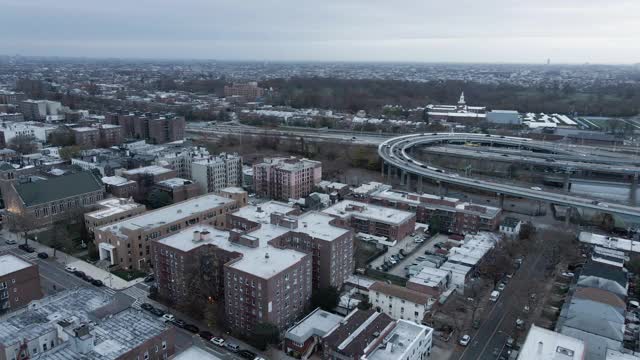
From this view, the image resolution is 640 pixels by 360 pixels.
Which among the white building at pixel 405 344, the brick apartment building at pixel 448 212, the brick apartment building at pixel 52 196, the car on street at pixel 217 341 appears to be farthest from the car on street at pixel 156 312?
the brick apartment building at pixel 448 212

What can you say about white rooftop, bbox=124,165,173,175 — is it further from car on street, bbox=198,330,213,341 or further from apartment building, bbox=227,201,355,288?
car on street, bbox=198,330,213,341

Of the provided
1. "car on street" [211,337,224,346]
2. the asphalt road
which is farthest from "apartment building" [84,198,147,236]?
the asphalt road

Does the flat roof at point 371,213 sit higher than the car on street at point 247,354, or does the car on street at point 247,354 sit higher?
the flat roof at point 371,213

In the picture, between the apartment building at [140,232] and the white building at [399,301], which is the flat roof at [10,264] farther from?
the white building at [399,301]

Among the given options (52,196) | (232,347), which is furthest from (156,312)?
(52,196)

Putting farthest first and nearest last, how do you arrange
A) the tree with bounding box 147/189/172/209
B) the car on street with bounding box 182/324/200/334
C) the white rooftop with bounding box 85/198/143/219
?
the tree with bounding box 147/189/172/209 → the white rooftop with bounding box 85/198/143/219 → the car on street with bounding box 182/324/200/334

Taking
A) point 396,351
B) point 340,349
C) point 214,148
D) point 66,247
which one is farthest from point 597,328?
point 214,148

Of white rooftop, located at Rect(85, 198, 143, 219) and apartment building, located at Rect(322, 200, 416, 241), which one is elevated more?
white rooftop, located at Rect(85, 198, 143, 219)
